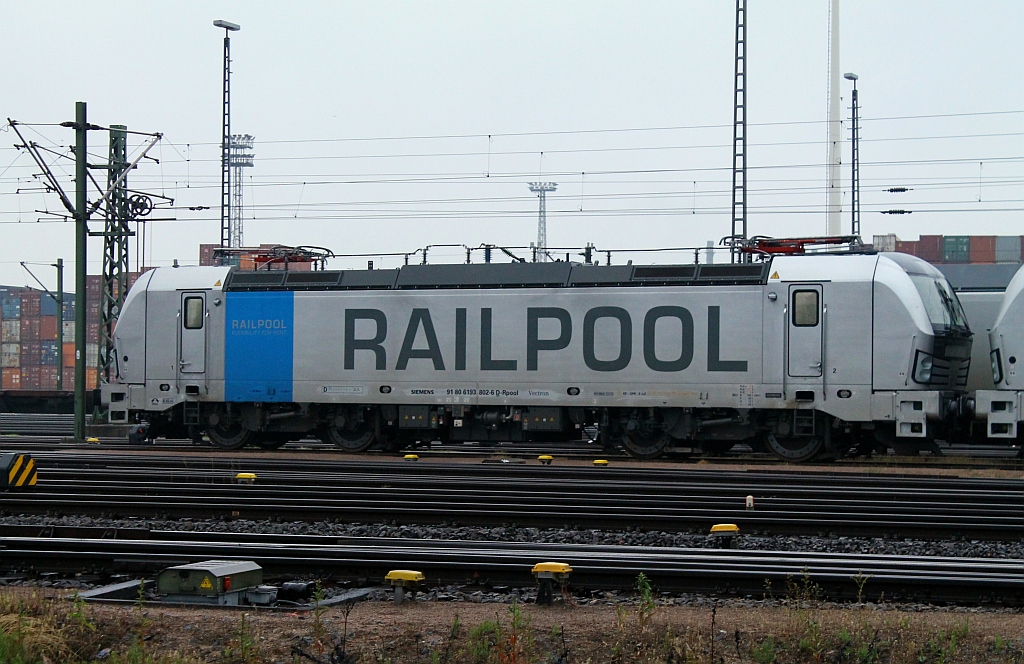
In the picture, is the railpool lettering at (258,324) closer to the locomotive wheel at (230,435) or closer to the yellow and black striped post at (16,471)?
the locomotive wheel at (230,435)

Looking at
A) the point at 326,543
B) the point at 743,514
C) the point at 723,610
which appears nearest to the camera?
the point at 723,610

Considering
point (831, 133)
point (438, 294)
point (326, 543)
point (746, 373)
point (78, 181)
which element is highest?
point (831, 133)

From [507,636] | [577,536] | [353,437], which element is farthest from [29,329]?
[507,636]

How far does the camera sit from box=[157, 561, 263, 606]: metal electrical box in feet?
25.0

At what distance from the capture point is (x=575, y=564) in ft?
28.1

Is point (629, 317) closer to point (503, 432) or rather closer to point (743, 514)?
point (503, 432)

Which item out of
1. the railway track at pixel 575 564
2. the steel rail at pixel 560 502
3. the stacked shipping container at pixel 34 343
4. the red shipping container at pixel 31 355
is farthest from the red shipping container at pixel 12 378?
the railway track at pixel 575 564

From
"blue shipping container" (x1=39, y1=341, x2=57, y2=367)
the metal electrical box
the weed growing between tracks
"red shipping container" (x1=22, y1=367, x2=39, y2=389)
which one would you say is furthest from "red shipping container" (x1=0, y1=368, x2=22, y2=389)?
the weed growing between tracks

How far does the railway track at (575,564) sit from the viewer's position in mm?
7891

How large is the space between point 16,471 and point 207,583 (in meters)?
5.78

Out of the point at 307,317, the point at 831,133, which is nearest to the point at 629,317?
the point at 307,317

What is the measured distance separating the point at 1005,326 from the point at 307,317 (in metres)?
A: 13.3

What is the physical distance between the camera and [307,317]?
21.3 meters

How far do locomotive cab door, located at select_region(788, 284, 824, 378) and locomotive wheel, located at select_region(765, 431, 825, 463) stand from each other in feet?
4.30
